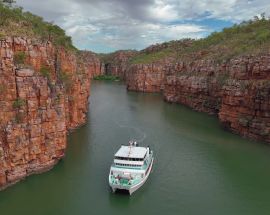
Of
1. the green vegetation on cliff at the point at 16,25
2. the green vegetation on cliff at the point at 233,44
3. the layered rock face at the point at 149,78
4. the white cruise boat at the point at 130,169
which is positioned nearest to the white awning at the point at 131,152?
the white cruise boat at the point at 130,169

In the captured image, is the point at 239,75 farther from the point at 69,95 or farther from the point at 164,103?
the point at 164,103

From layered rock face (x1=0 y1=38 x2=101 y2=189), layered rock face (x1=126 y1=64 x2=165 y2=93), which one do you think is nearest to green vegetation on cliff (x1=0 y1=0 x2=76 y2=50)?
layered rock face (x1=0 y1=38 x2=101 y2=189)

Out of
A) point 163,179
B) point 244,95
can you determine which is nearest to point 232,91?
point 244,95

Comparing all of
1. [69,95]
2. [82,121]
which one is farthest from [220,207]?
[82,121]

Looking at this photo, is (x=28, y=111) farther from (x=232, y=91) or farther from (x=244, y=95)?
(x=232, y=91)

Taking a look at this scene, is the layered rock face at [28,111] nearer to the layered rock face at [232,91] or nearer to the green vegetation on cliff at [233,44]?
the layered rock face at [232,91]

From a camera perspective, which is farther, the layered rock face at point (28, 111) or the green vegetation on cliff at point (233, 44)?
the green vegetation on cliff at point (233, 44)
